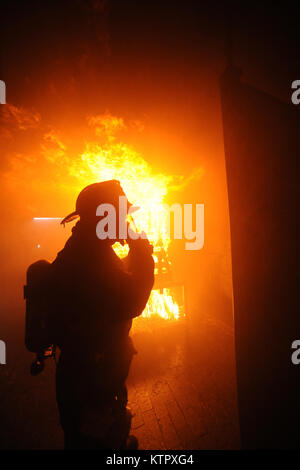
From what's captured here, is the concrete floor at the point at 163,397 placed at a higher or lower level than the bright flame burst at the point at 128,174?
lower

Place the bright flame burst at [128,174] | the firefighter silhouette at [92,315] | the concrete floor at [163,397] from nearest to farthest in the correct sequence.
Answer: the firefighter silhouette at [92,315] → the concrete floor at [163,397] → the bright flame burst at [128,174]

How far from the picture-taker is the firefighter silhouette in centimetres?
147

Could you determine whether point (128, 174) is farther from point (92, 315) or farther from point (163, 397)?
point (163, 397)

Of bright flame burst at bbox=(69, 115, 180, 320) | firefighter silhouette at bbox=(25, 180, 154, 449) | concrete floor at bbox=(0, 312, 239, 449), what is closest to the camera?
firefighter silhouette at bbox=(25, 180, 154, 449)

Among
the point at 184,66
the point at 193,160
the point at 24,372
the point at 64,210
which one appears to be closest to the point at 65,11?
the point at 184,66

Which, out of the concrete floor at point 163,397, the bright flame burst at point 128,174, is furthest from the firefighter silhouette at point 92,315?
the bright flame burst at point 128,174

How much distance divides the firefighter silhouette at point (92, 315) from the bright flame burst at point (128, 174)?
193 cm

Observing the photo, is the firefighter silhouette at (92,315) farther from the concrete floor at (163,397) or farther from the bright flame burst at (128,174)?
the bright flame burst at (128,174)

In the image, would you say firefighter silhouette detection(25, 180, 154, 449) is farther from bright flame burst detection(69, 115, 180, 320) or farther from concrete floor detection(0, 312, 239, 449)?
bright flame burst detection(69, 115, 180, 320)

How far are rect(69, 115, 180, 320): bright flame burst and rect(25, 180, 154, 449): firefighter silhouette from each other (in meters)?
1.93

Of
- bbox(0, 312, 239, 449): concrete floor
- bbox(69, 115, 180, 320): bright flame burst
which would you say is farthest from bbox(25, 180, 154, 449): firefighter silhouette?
bbox(69, 115, 180, 320): bright flame burst

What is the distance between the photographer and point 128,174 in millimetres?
6363

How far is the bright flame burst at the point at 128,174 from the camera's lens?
4469 millimetres

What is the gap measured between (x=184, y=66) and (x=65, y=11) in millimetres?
1884
